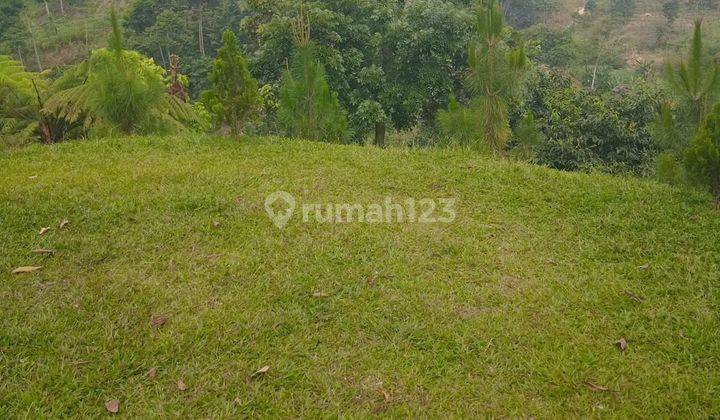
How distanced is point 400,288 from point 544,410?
125 cm

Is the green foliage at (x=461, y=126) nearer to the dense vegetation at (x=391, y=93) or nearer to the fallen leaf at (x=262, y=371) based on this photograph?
the dense vegetation at (x=391, y=93)

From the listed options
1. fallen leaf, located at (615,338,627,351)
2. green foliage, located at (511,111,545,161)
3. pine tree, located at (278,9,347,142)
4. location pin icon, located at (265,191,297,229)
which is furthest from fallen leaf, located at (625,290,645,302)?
pine tree, located at (278,9,347,142)

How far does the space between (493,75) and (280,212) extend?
371cm

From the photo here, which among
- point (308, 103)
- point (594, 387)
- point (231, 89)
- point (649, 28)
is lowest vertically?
point (594, 387)

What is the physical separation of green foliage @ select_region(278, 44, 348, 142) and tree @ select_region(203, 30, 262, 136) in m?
0.66

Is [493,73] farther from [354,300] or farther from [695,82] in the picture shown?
[354,300]

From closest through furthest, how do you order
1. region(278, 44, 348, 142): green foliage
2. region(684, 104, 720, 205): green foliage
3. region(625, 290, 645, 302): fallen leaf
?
region(625, 290, 645, 302): fallen leaf
region(684, 104, 720, 205): green foliage
region(278, 44, 348, 142): green foliage

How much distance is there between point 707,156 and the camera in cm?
440

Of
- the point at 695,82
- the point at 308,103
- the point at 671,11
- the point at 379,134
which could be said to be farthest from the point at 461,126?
the point at 671,11

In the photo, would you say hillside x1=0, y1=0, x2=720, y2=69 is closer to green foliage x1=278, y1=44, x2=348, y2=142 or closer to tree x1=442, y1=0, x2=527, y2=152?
tree x1=442, y1=0, x2=527, y2=152

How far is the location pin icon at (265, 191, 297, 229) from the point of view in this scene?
4.42 meters

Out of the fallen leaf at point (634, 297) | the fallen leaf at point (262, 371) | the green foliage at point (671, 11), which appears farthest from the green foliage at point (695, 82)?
the green foliage at point (671, 11)

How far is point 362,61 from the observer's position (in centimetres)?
1256

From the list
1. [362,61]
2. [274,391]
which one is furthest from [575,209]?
[362,61]
